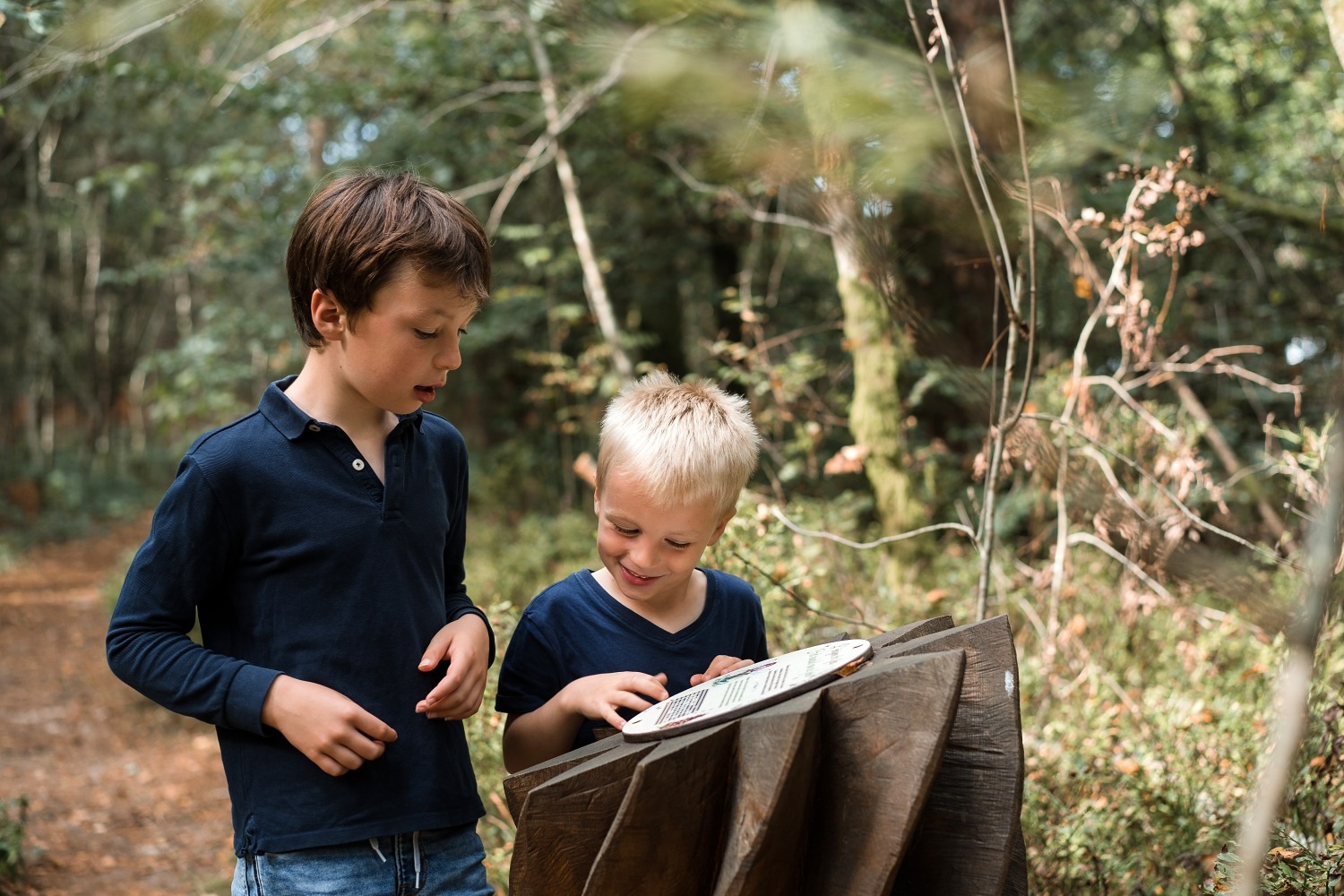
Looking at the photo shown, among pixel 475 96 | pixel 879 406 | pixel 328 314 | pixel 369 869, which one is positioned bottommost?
pixel 369 869

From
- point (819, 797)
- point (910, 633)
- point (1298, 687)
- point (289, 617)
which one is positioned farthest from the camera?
point (289, 617)

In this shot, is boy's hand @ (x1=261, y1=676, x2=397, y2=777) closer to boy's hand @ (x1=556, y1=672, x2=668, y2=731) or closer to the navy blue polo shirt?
the navy blue polo shirt

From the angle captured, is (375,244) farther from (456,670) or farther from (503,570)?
(503,570)

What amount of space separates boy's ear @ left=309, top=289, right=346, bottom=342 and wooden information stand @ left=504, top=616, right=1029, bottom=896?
847mm

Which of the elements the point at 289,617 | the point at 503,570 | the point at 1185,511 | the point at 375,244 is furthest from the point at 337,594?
the point at 503,570

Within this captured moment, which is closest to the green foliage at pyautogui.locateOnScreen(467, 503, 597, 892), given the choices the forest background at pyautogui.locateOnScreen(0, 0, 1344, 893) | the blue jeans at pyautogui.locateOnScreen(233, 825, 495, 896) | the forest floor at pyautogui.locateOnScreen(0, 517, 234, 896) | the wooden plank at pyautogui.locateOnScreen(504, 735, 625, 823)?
the forest background at pyautogui.locateOnScreen(0, 0, 1344, 893)

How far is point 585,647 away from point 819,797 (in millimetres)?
648

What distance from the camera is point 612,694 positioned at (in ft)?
5.50

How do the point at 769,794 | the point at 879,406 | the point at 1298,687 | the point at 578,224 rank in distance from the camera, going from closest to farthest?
the point at 1298,687, the point at 769,794, the point at 879,406, the point at 578,224

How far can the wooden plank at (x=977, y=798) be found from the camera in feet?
4.36

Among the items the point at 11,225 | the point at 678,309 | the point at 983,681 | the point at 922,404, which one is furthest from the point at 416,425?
the point at 11,225

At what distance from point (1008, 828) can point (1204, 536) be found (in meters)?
4.22

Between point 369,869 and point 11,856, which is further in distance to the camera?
point 11,856

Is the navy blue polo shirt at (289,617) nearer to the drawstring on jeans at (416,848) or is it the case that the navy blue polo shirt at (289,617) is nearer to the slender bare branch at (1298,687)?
the drawstring on jeans at (416,848)
